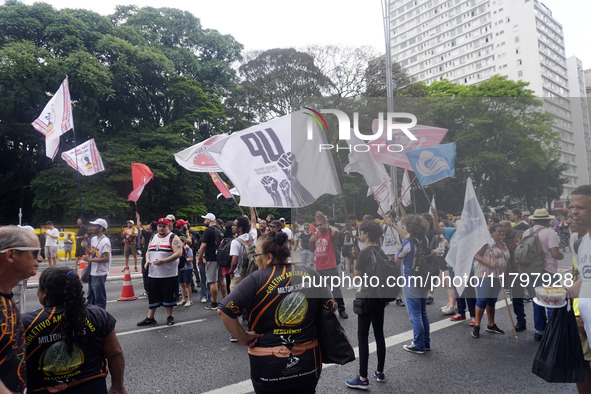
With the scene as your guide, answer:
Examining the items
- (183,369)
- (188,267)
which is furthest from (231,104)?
(183,369)

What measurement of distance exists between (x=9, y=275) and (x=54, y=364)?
22.7 inches

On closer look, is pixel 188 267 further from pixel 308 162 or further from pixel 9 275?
pixel 9 275

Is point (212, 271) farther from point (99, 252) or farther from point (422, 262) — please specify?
point (422, 262)

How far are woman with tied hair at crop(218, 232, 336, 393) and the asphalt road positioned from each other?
4.71 feet

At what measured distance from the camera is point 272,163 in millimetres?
3959

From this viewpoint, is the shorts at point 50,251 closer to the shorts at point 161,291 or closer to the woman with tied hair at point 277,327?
the shorts at point 161,291

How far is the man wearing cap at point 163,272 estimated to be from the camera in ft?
20.0

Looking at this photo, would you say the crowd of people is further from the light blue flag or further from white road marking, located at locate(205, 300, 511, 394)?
the light blue flag

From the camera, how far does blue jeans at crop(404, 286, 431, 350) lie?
4449mm

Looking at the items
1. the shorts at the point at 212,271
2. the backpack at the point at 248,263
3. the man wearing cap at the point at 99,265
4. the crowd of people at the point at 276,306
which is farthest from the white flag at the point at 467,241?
the man wearing cap at the point at 99,265

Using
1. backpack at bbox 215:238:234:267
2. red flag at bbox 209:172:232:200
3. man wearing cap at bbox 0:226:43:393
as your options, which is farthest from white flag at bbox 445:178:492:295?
red flag at bbox 209:172:232:200

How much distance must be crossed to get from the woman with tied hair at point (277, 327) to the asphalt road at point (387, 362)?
1436 millimetres

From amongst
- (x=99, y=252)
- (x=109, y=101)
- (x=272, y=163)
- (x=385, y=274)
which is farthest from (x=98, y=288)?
(x=109, y=101)

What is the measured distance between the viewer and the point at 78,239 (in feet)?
43.1
